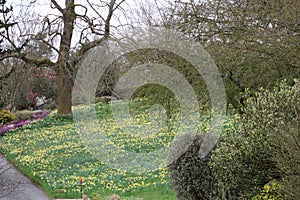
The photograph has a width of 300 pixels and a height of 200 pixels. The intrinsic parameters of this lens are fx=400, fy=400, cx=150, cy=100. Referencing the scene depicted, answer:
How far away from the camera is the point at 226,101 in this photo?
5707 mm

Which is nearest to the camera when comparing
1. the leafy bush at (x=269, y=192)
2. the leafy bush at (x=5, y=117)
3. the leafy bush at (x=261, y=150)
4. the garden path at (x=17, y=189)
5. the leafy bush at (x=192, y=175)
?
the leafy bush at (x=261, y=150)

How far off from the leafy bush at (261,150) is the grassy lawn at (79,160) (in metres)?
1.94

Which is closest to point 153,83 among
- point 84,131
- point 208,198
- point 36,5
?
point 208,198

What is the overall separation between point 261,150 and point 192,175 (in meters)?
1.18

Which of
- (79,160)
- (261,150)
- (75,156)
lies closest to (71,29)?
(75,156)

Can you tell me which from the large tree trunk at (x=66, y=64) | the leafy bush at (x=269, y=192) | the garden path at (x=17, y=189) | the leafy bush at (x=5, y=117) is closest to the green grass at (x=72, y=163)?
the garden path at (x=17, y=189)

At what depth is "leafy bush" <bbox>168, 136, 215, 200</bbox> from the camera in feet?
15.9

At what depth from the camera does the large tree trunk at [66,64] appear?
12291 mm

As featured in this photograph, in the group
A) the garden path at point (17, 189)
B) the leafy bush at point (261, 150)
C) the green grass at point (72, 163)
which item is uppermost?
the leafy bush at point (261, 150)

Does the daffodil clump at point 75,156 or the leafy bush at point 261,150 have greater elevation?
the leafy bush at point 261,150

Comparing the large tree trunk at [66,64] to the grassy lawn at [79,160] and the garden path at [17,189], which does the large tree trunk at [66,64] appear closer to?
the grassy lawn at [79,160]

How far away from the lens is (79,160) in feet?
29.5

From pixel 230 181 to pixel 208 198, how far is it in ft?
2.24

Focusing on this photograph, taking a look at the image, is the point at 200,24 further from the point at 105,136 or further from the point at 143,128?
the point at 105,136
